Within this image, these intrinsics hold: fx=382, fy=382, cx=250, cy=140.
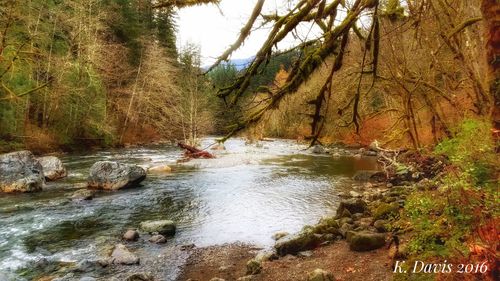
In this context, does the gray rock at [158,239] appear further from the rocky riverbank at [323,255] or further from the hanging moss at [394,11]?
the hanging moss at [394,11]

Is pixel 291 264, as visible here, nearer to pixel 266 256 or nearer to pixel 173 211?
pixel 266 256

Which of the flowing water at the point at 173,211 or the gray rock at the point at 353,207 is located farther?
the gray rock at the point at 353,207

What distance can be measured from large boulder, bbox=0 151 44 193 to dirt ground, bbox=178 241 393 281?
28.5ft

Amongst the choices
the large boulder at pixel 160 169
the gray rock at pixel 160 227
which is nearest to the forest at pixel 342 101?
the gray rock at pixel 160 227

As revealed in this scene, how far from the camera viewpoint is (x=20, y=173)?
554 inches

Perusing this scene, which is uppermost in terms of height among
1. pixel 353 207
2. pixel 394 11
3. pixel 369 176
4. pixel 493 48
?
pixel 394 11

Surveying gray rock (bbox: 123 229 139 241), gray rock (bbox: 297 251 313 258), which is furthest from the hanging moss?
gray rock (bbox: 123 229 139 241)

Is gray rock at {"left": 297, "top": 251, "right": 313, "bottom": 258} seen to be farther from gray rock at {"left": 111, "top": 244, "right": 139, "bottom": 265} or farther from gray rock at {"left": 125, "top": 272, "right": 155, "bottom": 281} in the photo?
gray rock at {"left": 111, "top": 244, "right": 139, "bottom": 265}

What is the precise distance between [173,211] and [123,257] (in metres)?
3.90

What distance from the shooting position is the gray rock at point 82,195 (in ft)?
42.0

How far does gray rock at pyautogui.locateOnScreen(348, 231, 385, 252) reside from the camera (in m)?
6.89

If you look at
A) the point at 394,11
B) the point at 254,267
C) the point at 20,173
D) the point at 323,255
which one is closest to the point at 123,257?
the point at 254,267

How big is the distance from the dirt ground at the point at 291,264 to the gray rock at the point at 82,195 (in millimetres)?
6114

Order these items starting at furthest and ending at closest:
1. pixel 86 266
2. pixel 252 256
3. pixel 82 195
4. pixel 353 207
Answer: pixel 82 195 < pixel 353 207 < pixel 252 256 < pixel 86 266
